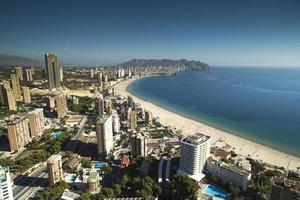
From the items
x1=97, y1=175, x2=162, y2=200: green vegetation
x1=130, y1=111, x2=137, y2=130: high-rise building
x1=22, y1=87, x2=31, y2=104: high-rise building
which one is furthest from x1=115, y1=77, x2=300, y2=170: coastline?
x1=22, y1=87, x2=31, y2=104: high-rise building

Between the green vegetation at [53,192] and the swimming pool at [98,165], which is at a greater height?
the green vegetation at [53,192]

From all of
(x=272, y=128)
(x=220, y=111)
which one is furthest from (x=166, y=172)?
(x=220, y=111)

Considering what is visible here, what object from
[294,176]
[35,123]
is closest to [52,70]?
[35,123]

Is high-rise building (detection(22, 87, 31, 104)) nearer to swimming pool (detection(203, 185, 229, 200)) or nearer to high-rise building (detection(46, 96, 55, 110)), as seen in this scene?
high-rise building (detection(46, 96, 55, 110))

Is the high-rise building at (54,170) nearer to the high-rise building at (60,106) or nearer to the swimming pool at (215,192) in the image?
the swimming pool at (215,192)

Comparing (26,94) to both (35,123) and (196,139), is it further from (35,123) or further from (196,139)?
(196,139)

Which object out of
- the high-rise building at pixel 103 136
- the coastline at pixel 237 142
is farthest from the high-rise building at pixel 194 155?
the coastline at pixel 237 142

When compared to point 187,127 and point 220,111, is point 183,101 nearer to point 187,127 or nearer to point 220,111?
point 220,111
